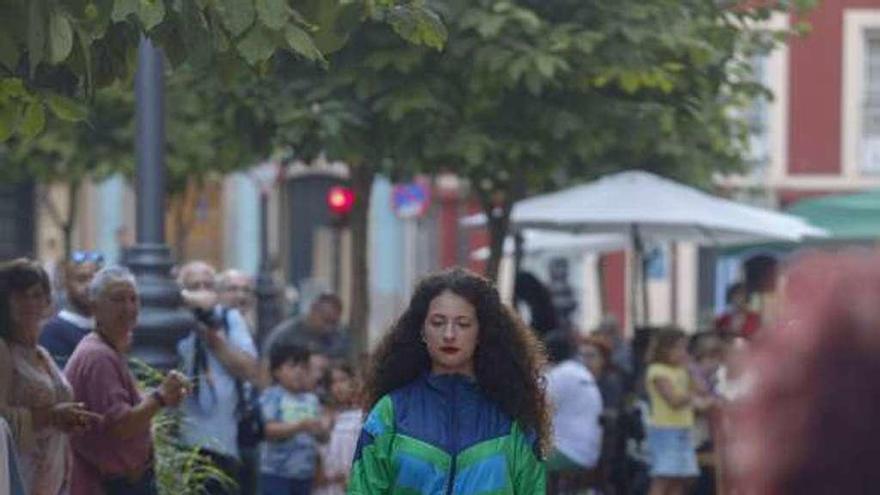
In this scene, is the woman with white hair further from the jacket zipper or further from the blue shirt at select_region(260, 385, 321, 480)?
the blue shirt at select_region(260, 385, 321, 480)

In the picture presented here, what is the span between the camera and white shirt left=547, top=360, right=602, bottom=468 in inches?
616

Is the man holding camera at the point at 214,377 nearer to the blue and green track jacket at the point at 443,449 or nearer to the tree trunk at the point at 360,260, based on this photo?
the blue and green track jacket at the point at 443,449

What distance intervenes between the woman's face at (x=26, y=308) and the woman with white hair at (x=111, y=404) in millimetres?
547

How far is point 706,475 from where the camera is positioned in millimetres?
16859

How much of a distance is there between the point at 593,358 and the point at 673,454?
160cm

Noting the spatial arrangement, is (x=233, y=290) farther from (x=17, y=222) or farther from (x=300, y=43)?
(x=17, y=222)

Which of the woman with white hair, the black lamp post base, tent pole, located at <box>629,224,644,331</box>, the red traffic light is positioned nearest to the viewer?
the woman with white hair

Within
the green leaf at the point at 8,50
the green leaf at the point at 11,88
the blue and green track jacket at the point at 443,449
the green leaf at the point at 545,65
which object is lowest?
the blue and green track jacket at the point at 443,449

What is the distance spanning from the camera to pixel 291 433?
13.7 metres

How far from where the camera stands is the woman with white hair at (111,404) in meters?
9.79

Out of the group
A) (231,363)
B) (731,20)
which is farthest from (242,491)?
(731,20)

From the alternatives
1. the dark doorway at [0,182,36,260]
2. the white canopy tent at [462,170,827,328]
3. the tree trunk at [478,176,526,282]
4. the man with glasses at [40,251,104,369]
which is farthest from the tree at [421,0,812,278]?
the dark doorway at [0,182,36,260]

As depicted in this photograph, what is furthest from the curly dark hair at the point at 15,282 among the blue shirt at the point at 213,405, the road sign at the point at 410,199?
the road sign at the point at 410,199

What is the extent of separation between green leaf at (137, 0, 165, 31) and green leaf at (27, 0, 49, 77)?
0.28 meters
